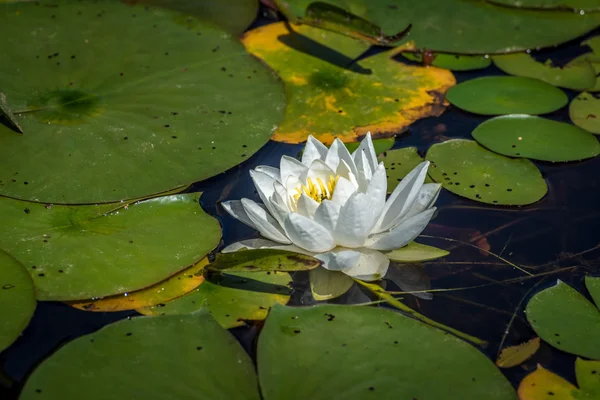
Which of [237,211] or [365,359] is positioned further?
[237,211]

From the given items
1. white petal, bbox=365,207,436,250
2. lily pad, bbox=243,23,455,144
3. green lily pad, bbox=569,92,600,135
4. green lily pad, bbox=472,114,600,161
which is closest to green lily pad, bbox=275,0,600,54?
lily pad, bbox=243,23,455,144

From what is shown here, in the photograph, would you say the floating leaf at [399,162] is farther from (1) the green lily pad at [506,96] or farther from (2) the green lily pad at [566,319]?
(2) the green lily pad at [566,319]

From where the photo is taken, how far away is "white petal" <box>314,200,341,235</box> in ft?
8.33

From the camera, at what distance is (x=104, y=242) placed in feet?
9.22

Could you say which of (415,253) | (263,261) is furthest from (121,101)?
(415,253)

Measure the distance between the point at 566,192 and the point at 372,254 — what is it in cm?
122

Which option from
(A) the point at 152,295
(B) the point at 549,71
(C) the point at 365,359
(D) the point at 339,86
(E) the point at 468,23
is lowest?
(A) the point at 152,295

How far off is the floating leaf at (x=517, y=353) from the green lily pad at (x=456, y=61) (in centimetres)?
226

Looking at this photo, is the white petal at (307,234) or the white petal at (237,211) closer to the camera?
the white petal at (307,234)

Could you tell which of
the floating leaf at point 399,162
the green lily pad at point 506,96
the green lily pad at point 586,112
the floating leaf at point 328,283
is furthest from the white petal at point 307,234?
the green lily pad at point 586,112

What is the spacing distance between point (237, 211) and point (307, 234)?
0.43 m

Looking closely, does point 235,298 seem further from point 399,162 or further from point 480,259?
point 399,162

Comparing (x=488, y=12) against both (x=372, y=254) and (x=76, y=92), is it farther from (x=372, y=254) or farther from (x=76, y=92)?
(x=76, y=92)

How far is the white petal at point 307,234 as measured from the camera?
101 inches
